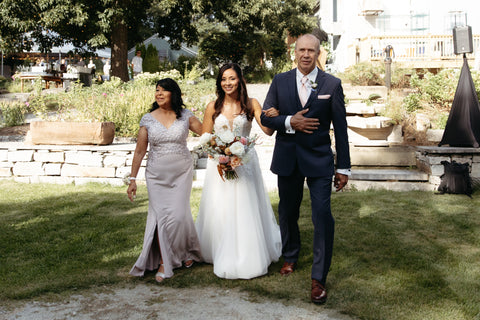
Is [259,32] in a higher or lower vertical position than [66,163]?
higher

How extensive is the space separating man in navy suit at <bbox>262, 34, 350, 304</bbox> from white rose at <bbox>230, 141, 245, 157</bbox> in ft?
1.10

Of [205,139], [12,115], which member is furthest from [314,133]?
[12,115]

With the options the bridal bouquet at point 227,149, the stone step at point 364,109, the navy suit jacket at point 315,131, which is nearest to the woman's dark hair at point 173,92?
the bridal bouquet at point 227,149

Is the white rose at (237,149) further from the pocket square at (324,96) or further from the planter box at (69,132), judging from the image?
the planter box at (69,132)

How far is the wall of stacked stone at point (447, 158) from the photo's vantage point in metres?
8.63

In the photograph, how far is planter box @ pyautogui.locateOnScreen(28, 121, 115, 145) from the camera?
8984 millimetres

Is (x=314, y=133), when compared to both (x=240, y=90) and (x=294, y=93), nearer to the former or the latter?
(x=294, y=93)

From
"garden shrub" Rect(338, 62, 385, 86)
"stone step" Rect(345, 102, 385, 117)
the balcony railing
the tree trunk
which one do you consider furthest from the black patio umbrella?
the tree trunk

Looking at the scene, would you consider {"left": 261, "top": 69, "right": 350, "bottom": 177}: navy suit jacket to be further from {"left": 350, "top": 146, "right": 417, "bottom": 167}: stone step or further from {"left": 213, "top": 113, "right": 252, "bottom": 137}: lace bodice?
{"left": 350, "top": 146, "right": 417, "bottom": 167}: stone step

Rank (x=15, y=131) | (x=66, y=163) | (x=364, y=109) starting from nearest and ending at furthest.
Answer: (x=66, y=163)
(x=364, y=109)
(x=15, y=131)

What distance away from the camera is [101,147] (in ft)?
29.3

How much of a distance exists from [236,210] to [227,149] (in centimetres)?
62

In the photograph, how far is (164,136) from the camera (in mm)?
4754

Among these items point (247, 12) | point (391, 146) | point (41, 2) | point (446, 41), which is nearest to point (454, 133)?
point (391, 146)
